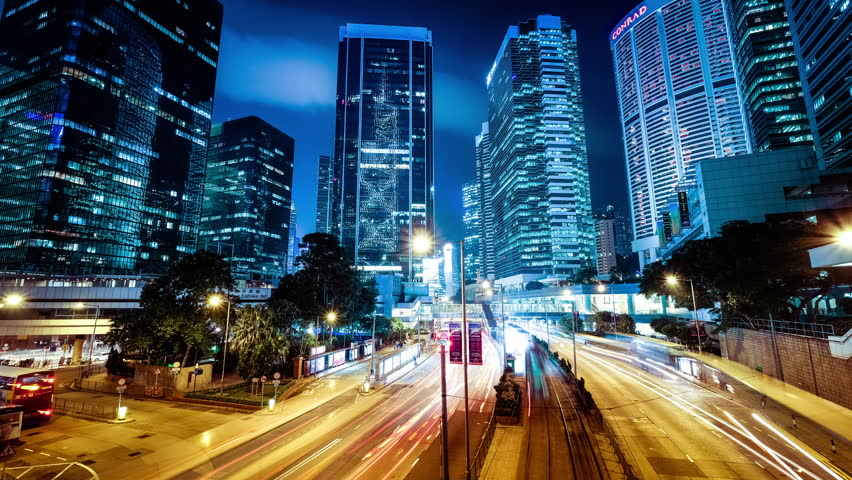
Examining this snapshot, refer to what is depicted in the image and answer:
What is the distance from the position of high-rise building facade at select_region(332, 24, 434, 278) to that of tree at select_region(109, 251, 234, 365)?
13124 cm

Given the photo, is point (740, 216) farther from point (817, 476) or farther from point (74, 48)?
point (74, 48)

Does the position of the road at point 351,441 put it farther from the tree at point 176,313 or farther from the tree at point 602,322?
the tree at point 602,322

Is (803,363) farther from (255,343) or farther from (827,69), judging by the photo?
(827,69)

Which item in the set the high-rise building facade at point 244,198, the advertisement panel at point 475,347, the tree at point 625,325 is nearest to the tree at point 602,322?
the tree at point 625,325

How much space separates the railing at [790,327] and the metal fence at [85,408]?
5412 cm

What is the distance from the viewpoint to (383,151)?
176 m

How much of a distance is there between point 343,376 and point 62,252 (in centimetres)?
10511

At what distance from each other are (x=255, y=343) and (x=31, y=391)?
46.9 ft

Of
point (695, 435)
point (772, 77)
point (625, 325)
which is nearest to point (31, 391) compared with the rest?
point (695, 435)

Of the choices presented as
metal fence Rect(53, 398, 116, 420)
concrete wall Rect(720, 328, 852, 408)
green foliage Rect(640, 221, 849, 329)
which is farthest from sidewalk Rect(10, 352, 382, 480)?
green foliage Rect(640, 221, 849, 329)

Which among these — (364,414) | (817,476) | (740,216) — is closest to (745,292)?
(817,476)

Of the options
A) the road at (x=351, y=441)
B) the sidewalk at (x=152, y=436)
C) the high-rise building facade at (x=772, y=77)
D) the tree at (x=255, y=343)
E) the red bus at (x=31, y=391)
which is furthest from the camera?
the high-rise building facade at (x=772, y=77)

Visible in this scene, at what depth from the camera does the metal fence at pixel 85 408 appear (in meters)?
27.5

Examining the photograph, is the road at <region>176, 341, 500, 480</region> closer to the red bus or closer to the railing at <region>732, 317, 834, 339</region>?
the red bus
